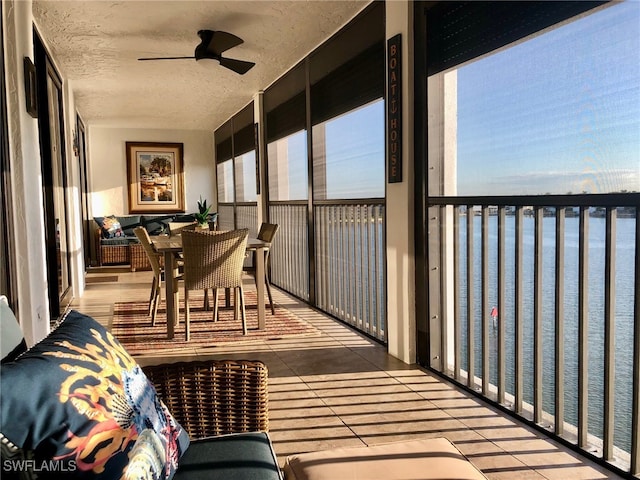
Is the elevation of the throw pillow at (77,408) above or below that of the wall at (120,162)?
below

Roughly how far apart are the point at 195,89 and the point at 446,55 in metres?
4.62

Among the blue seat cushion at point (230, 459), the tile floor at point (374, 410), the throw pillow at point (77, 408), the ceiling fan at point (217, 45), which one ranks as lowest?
the tile floor at point (374, 410)

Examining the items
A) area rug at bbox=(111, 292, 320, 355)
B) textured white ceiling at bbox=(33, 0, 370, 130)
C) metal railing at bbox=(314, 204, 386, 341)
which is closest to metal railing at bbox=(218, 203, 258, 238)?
textured white ceiling at bbox=(33, 0, 370, 130)

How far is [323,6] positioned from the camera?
4.06 metres

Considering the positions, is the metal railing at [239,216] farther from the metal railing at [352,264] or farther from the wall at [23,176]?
the wall at [23,176]

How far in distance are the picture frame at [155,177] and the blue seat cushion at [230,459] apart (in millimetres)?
9740

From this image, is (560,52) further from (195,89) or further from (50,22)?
(195,89)

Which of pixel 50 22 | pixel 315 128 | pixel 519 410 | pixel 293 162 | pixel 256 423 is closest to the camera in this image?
pixel 256 423

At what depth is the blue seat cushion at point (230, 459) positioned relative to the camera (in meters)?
1.28

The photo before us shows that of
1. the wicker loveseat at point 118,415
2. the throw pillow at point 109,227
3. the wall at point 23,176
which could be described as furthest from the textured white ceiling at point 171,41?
the wicker loveseat at point 118,415

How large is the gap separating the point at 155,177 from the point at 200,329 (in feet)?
22.4

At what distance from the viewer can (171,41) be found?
4.84 metres

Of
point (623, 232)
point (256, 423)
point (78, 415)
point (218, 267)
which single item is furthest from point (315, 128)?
point (78, 415)

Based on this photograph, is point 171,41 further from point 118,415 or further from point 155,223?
point 155,223
